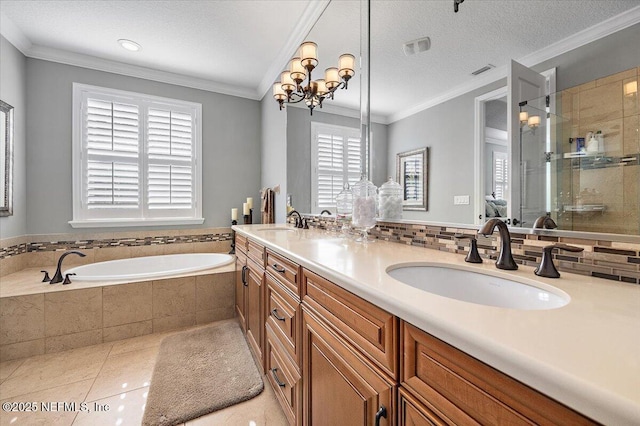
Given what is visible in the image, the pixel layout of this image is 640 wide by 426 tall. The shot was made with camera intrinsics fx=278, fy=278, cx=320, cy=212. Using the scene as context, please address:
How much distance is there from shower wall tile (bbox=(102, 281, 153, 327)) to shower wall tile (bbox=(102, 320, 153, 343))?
0.03 m

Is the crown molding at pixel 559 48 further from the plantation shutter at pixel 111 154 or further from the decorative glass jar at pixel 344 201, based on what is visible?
the plantation shutter at pixel 111 154

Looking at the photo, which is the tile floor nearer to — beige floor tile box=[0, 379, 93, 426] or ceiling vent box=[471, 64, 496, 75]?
beige floor tile box=[0, 379, 93, 426]

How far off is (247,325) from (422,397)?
1.79m

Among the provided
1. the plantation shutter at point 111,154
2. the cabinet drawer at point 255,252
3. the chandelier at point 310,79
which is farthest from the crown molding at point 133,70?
the cabinet drawer at point 255,252

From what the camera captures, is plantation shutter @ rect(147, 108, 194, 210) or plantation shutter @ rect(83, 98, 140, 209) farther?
plantation shutter @ rect(147, 108, 194, 210)

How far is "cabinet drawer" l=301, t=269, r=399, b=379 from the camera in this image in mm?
657

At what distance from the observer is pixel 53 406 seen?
1.53 meters

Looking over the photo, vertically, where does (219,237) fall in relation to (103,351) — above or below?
above

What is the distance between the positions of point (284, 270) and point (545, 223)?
3.36ft

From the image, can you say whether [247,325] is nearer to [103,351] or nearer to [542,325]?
[103,351]

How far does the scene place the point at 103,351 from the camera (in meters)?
2.12

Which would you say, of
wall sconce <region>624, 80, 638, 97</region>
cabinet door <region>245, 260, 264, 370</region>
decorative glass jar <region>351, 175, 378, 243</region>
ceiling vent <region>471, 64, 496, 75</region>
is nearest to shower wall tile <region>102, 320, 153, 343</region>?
cabinet door <region>245, 260, 264, 370</region>

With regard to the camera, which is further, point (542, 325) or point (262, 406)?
point (262, 406)

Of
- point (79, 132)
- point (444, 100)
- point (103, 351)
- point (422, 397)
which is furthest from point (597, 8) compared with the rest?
point (79, 132)
